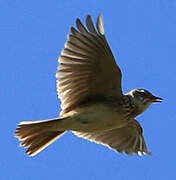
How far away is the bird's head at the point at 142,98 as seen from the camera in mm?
8578

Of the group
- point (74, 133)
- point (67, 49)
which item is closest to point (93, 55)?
point (67, 49)

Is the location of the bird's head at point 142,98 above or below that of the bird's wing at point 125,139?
above

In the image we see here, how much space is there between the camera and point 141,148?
31.0ft

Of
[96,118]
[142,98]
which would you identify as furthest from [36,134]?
[142,98]

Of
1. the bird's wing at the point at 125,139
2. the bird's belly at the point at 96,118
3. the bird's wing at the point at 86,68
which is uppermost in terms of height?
the bird's wing at the point at 86,68

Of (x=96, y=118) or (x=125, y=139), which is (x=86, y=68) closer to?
(x=96, y=118)

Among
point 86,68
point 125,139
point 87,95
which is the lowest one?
point 125,139

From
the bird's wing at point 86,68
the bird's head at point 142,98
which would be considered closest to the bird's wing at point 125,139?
the bird's head at point 142,98

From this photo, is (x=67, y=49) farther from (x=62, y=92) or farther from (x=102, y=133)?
(x=102, y=133)

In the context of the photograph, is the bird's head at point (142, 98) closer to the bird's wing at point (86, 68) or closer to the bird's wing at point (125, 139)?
the bird's wing at point (86, 68)

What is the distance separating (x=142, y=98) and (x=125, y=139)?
1.09 metres

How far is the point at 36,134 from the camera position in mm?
8461

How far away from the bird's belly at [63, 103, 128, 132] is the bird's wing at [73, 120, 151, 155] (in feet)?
3.38

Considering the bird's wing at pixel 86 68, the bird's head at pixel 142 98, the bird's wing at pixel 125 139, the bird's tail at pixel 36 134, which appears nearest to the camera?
the bird's wing at pixel 86 68
